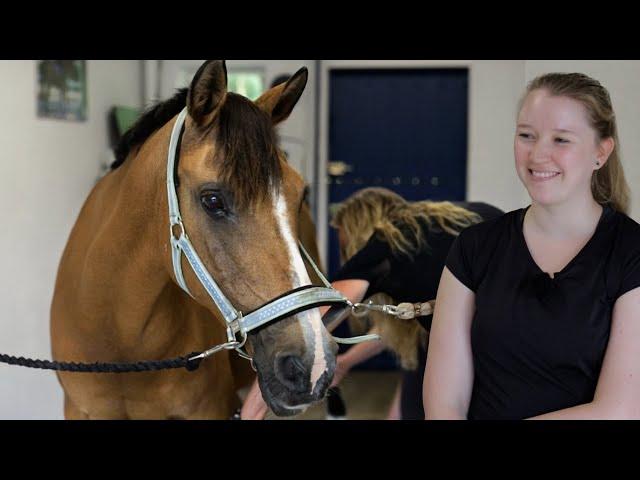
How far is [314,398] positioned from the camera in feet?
4.39

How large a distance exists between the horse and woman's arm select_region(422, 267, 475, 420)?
0.19 metres

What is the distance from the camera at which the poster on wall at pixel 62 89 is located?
3230 mm

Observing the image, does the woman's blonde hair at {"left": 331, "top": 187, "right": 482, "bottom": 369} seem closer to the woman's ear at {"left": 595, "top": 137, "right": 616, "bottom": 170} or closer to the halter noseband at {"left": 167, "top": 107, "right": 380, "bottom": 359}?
the halter noseband at {"left": 167, "top": 107, "right": 380, "bottom": 359}

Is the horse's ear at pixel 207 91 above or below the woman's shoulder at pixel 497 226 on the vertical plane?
above

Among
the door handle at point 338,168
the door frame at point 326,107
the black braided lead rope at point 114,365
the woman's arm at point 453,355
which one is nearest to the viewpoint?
the woman's arm at point 453,355

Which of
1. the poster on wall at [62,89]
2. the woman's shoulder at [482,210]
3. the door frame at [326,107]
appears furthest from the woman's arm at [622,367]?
the door frame at [326,107]

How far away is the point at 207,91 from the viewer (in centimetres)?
145

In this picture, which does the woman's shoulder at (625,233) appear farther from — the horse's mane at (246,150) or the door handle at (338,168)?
the door handle at (338,168)

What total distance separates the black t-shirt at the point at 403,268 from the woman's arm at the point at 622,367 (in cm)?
74
